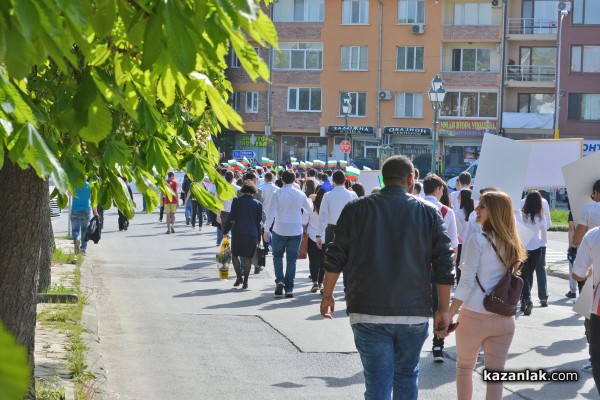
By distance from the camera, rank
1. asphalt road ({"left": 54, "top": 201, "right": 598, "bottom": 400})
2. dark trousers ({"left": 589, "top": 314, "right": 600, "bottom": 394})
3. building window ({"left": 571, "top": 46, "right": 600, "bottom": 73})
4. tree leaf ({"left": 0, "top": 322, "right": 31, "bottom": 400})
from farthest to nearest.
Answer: building window ({"left": 571, "top": 46, "right": 600, "bottom": 73})
asphalt road ({"left": 54, "top": 201, "right": 598, "bottom": 400})
dark trousers ({"left": 589, "top": 314, "right": 600, "bottom": 394})
tree leaf ({"left": 0, "top": 322, "right": 31, "bottom": 400})

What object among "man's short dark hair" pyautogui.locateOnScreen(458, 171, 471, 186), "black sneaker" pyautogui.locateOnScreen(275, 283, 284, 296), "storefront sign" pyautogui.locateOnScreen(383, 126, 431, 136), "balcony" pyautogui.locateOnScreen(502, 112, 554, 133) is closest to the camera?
"black sneaker" pyautogui.locateOnScreen(275, 283, 284, 296)

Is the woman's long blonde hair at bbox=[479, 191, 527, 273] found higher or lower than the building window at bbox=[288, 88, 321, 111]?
lower

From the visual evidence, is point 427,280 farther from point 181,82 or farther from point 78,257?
point 78,257

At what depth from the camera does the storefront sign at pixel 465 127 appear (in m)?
60.7

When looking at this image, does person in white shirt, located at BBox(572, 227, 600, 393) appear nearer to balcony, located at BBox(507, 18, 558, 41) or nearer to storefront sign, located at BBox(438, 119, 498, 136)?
storefront sign, located at BBox(438, 119, 498, 136)

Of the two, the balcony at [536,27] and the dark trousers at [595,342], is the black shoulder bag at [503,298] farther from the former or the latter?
the balcony at [536,27]

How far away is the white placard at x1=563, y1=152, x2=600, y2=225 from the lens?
11.1 metres

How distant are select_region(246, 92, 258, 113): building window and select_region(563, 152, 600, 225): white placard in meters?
52.7

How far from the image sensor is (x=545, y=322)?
533 inches

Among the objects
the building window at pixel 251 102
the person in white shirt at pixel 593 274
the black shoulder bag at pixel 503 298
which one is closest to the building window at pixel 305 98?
the building window at pixel 251 102

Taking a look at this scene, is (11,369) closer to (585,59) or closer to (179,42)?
(179,42)

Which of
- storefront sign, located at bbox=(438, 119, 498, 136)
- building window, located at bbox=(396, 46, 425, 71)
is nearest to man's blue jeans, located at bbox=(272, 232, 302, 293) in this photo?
storefront sign, located at bbox=(438, 119, 498, 136)

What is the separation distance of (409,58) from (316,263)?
45.6 metres

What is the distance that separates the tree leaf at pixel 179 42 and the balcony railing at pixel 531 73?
2364 inches
